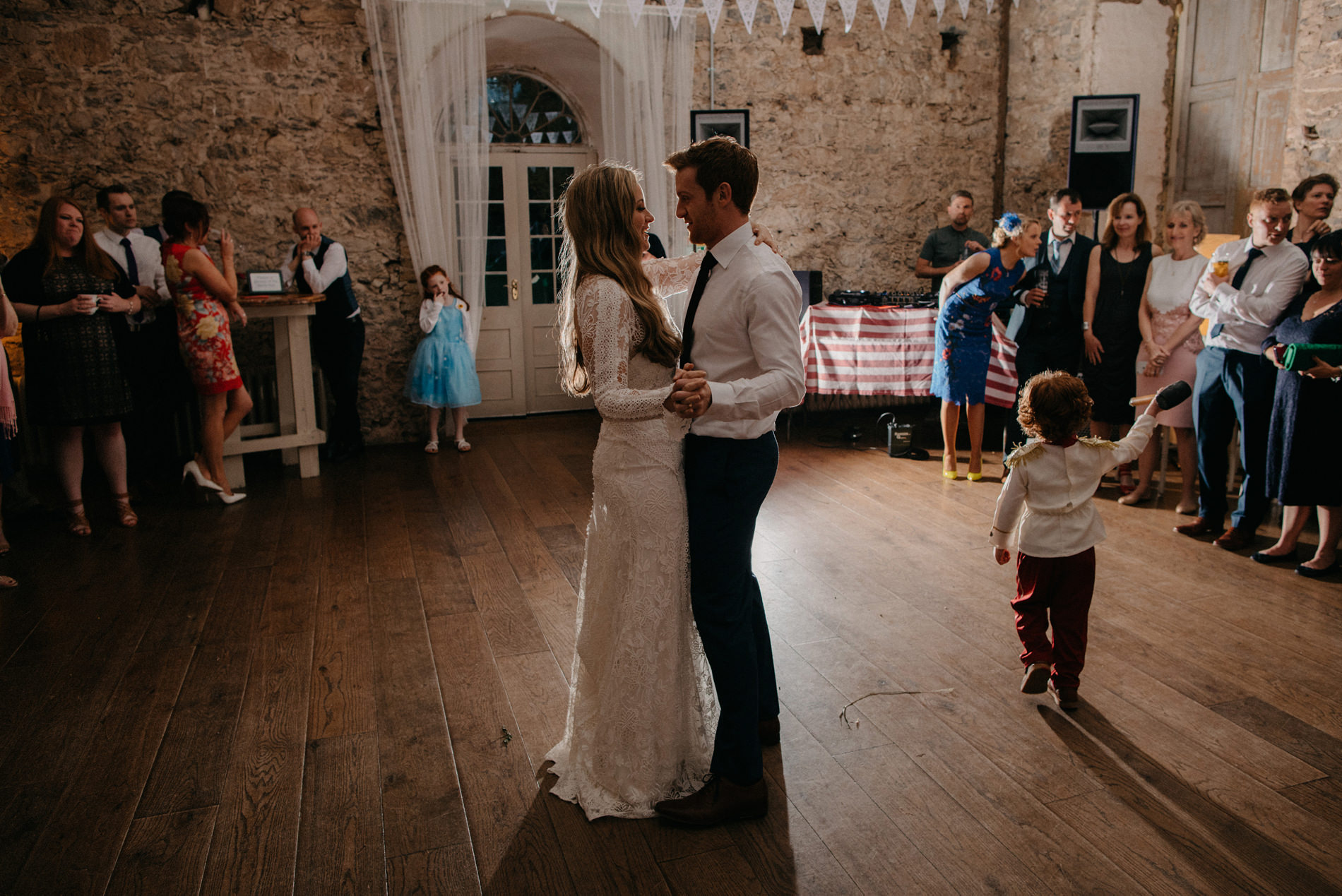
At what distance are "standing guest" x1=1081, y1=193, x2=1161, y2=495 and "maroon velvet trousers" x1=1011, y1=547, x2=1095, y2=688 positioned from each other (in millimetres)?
2539

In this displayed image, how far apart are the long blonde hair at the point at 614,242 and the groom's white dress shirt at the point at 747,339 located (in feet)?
0.29

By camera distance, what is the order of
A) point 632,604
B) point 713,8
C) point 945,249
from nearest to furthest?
point 632,604 → point 713,8 → point 945,249

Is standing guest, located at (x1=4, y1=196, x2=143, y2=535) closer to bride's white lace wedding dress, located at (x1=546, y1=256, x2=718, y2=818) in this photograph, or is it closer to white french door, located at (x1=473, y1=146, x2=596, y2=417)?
white french door, located at (x1=473, y1=146, x2=596, y2=417)

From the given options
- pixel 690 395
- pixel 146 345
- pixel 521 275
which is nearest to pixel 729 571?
pixel 690 395

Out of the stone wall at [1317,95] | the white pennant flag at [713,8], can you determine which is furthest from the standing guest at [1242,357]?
the white pennant flag at [713,8]

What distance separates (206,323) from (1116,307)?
476 cm

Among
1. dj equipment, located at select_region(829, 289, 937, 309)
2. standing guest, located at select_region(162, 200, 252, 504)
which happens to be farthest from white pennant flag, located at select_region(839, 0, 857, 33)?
standing guest, located at select_region(162, 200, 252, 504)

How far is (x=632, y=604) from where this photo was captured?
2045mm

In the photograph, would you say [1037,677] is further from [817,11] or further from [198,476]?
[817,11]

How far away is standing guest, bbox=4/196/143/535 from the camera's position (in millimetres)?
4273

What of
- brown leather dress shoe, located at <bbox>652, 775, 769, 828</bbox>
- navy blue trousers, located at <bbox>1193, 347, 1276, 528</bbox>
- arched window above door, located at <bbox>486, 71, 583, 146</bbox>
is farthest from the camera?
arched window above door, located at <bbox>486, 71, 583, 146</bbox>

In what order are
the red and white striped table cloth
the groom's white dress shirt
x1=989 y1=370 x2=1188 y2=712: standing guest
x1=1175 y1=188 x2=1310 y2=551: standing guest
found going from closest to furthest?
the groom's white dress shirt
x1=989 y1=370 x2=1188 y2=712: standing guest
x1=1175 y1=188 x2=1310 y2=551: standing guest
the red and white striped table cloth

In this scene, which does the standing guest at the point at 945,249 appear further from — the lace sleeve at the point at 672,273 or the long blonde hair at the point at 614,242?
the long blonde hair at the point at 614,242

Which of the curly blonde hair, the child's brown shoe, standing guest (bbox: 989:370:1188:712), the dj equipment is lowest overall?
the child's brown shoe
